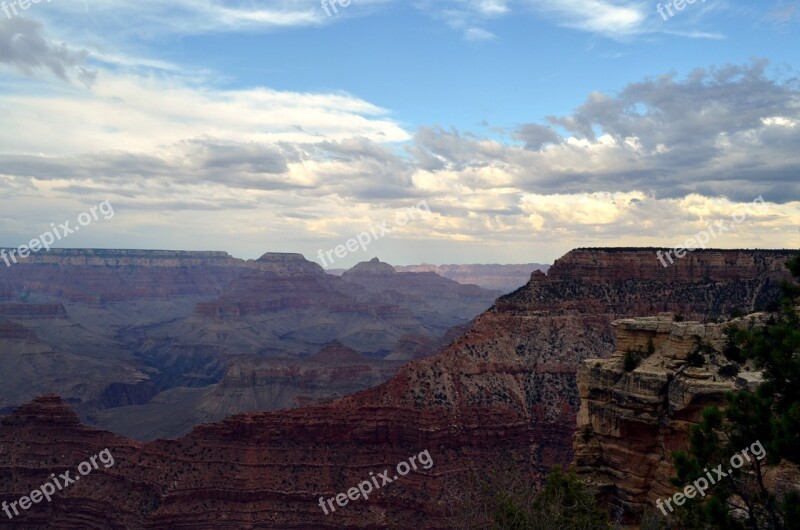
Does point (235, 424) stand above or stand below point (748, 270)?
below

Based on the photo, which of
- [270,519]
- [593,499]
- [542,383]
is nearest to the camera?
[593,499]

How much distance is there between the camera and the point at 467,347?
248 ft

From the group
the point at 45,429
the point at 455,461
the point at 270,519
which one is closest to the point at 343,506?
the point at 270,519

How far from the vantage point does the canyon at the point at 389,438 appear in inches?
2448

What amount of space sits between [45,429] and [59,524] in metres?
12.7

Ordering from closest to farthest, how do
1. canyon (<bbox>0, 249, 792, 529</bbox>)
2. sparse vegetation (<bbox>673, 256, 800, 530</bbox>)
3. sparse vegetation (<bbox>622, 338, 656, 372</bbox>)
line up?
sparse vegetation (<bbox>673, 256, 800, 530</bbox>), sparse vegetation (<bbox>622, 338, 656, 372</bbox>), canyon (<bbox>0, 249, 792, 529</bbox>)

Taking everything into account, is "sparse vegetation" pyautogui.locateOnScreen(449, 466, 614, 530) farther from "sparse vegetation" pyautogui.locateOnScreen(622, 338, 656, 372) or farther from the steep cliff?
"sparse vegetation" pyautogui.locateOnScreen(622, 338, 656, 372)

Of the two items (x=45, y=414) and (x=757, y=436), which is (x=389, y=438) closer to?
(x=45, y=414)

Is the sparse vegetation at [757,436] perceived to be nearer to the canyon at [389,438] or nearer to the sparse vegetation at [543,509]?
the sparse vegetation at [543,509]

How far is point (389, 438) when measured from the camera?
66438mm

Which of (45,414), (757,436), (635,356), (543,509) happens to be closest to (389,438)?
(45,414)

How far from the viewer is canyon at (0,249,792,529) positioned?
2448 inches

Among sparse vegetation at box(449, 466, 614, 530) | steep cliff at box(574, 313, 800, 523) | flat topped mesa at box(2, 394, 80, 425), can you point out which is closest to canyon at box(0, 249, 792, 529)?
flat topped mesa at box(2, 394, 80, 425)

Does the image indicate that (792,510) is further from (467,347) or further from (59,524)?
(59,524)
